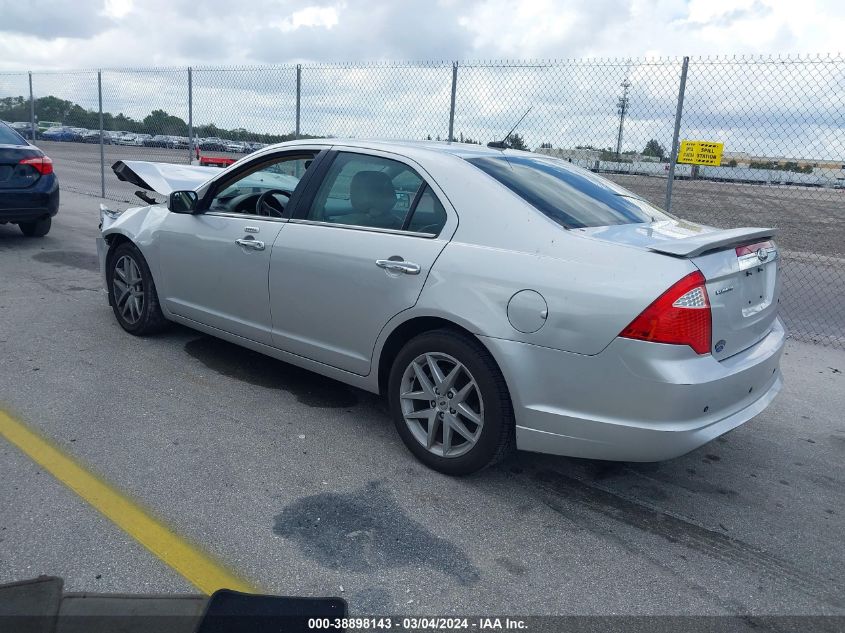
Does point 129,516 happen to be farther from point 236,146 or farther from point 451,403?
point 236,146

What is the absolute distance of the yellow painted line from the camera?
2.77 m

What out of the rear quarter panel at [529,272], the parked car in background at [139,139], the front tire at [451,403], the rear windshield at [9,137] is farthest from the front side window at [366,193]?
the parked car in background at [139,139]

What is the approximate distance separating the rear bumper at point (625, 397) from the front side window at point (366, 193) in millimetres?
1009

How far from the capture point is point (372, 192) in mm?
4070

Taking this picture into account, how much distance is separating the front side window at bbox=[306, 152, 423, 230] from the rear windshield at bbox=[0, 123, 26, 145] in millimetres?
6720

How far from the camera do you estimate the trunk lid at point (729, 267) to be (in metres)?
3.15

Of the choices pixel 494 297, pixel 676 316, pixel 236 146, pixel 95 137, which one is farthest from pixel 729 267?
pixel 95 137

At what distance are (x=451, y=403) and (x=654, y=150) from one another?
17.4 feet

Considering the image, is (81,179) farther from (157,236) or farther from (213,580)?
(213,580)

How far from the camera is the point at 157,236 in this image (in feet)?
17.3

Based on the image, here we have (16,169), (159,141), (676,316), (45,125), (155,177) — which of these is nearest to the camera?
(676,316)

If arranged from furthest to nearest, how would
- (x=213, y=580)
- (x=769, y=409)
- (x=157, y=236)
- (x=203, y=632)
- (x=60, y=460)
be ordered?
(x=157, y=236), (x=769, y=409), (x=60, y=460), (x=213, y=580), (x=203, y=632)

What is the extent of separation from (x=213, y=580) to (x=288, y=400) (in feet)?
6.22

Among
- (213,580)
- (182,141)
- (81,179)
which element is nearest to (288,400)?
(213,580)
